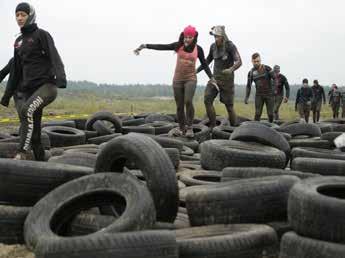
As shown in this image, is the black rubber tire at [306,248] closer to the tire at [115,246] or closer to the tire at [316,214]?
the tire at [316,214]

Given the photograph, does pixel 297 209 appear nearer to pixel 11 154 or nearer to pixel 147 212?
pixel 147 212

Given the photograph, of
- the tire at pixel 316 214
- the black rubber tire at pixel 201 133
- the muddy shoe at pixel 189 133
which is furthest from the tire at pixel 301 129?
the tire at pixel 316 214

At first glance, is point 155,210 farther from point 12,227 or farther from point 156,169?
point 12,227

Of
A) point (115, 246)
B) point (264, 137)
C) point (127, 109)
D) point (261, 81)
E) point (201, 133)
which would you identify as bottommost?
point (127, 109)

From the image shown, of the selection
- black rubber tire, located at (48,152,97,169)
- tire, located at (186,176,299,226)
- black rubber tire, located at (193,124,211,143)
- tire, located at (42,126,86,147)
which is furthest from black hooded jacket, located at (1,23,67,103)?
black rubber tire, located at (193,124,211,143)

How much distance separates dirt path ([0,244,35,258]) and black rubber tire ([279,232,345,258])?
86.2 inches

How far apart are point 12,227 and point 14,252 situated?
0.32 meters

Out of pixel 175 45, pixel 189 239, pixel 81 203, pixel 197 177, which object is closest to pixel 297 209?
pixel 189 239

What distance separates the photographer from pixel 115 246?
12.4ft

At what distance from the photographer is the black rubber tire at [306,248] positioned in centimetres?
393

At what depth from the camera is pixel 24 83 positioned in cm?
686

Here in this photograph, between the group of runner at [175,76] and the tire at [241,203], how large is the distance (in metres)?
2.67

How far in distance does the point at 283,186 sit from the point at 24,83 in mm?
3731

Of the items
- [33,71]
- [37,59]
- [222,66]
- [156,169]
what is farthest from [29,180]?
[222,66]
